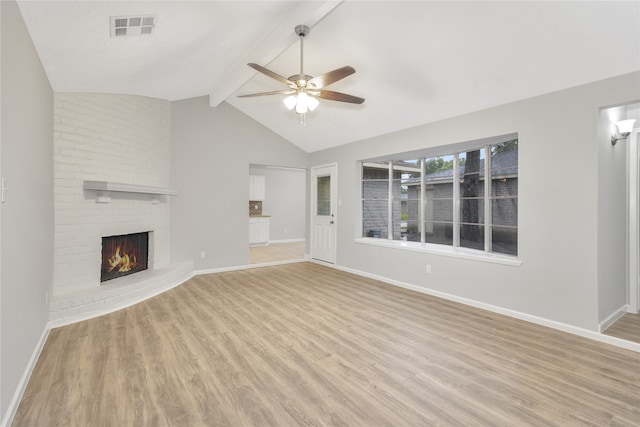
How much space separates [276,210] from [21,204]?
7.74 metres

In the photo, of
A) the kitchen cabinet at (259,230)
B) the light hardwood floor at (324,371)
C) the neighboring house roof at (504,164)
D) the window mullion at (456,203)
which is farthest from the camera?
the kitchen cabinet at (259,230)

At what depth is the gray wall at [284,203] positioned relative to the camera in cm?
959

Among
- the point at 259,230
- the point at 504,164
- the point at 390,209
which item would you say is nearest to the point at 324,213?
the point at 390,209

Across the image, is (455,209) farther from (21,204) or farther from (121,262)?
(121,262)

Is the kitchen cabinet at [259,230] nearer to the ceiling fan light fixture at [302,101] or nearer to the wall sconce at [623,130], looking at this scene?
the ceiling fan light fixture at [302,101]

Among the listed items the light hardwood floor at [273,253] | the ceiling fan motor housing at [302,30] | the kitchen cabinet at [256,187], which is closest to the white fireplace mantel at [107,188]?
the ceiling fan motor housing at [302,30]

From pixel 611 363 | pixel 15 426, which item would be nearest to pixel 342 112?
pixel 611 363

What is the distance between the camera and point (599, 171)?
111 inches

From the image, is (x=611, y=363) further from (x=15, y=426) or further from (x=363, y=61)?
(x=15, y=426)

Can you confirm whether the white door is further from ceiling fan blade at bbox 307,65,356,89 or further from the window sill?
ceiling fan blade at bbox 307,65,356,89

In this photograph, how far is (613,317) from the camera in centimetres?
314

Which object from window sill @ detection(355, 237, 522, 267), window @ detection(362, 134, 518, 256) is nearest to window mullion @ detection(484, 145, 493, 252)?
window @ detection(362, 134, 518, 256)

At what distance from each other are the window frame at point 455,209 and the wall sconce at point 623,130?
0.88 meters

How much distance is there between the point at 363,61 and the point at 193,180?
356cm
